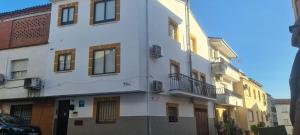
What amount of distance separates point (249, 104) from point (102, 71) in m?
22.8

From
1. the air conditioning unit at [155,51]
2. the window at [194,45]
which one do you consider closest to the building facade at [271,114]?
the window at [194,45]

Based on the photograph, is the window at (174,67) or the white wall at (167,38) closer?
the white wall at (167,38)

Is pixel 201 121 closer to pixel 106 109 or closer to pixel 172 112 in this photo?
pixel 172 112

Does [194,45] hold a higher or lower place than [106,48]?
higher

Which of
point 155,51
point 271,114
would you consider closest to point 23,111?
point 155,51

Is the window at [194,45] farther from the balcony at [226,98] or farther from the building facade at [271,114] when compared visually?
the building facade at [271,114]

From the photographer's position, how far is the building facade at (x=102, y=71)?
15.7 metres

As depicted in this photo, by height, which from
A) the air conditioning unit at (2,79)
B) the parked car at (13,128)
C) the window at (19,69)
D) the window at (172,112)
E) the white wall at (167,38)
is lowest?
the parked car at (13,128)

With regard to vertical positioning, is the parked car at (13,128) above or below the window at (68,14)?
below

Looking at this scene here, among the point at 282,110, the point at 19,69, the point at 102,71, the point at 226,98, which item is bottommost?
the point at 282,110

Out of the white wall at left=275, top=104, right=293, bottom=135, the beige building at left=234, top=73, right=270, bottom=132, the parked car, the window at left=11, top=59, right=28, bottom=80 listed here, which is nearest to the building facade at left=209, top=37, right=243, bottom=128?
the beige building at left=234, top=73, right=270, bottom=132

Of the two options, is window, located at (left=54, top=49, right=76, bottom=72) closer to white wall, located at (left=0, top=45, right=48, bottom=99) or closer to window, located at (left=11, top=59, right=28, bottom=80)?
white wall, located at (left=0, top=45, right=48, bottom=99)

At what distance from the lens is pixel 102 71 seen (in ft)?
53.6

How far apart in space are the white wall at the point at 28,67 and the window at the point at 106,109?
13.6 ft
